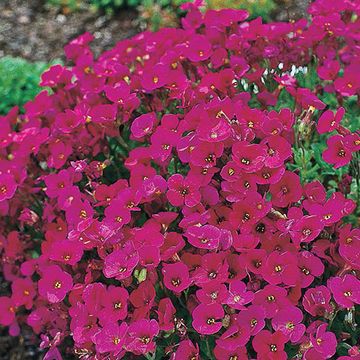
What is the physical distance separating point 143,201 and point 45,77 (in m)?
0.82

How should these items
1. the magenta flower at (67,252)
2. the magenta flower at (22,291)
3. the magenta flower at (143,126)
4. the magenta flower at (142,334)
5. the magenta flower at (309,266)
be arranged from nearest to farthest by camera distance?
1. the magenta flower at (142,334)
2. the magenta flower at (309,266)
3. the magenta flower at (67,252)
4. the magenta flower at (143,126)
5. the magenta flower at (22,291)

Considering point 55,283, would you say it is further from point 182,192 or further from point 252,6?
point 252,6

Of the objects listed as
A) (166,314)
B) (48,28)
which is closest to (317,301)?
(166,314)

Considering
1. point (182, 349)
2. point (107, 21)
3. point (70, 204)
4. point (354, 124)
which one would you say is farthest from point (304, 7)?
point (182, 349)

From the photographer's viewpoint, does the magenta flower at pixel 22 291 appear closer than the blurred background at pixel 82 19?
Yes

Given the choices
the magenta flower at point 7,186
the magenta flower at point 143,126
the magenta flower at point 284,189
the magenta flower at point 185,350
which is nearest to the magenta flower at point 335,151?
the magenta flower at point 284,189

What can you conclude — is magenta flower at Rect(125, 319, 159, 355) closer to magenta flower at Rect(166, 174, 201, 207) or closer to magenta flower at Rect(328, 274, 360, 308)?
magenta flower at Rect(166, 174, 201, 207)

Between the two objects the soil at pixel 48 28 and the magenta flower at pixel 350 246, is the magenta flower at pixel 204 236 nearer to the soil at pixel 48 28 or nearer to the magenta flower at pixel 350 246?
the magenta flower at pixel 350 246

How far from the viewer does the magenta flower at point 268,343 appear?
2.00 m

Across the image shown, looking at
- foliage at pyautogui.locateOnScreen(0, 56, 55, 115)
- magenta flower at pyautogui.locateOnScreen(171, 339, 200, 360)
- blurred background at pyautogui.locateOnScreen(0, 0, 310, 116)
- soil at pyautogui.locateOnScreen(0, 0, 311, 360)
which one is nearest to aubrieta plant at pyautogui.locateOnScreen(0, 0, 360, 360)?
magenta flower at pyautogui.locateOnScreen(171, 339, 200, 360)

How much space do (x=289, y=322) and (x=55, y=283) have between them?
69 cm

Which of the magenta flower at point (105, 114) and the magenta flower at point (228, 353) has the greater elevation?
the magenta flower at point (105, 114)

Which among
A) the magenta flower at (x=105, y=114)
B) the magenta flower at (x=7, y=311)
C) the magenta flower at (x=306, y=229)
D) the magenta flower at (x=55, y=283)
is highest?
the magenta flower at (x=105, y=114)

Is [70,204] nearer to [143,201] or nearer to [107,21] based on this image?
[143,201]
